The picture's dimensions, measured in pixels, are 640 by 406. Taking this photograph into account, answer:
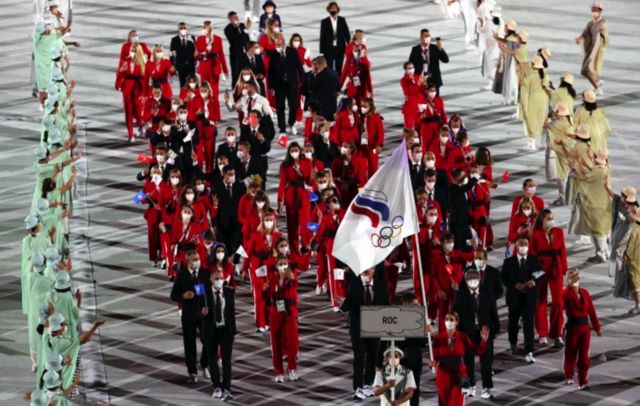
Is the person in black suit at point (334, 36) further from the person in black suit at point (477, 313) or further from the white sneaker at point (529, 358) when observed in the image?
the person in black suit at point (477, 313)

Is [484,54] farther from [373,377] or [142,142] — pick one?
[373,377]

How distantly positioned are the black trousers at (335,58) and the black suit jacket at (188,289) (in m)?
13.4

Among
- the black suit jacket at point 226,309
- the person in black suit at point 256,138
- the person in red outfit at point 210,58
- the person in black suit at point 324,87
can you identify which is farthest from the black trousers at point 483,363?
the person in red outfit at point 210,58

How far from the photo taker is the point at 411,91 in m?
32.6

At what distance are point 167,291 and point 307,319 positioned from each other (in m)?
2.47

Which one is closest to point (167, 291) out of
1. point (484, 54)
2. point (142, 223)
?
point (142, 223)

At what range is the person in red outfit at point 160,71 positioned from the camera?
108 ft

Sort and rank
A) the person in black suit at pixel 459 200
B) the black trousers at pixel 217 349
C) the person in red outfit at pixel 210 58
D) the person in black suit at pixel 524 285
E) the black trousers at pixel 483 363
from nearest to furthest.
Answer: the black trousers at pixel 483 363
the black trousers at pixel 217 349
the person in black suit at pixel 524 285
the person in black suit at pixel 459 200
the person in red outfit at pixel 210 58

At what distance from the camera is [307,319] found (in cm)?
2572

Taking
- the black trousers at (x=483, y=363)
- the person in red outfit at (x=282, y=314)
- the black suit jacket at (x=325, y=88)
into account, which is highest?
the black suit jacket at (x=325, y=88)

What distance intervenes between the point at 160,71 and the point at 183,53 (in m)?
2.38

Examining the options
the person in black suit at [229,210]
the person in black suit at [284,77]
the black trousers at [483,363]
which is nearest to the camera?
the black trousers at [483,363]

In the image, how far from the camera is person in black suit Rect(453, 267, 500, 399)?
22.7 meters

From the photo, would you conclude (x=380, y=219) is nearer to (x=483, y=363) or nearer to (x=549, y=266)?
(x=483, y=363)
